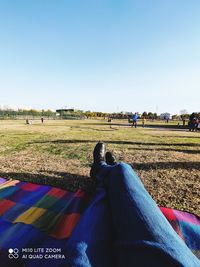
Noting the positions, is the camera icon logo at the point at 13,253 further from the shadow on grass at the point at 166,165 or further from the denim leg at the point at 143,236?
the shadow on grass at the point at 166,165

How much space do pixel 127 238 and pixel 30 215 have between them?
1.17 m

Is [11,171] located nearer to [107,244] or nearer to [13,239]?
[13,239]

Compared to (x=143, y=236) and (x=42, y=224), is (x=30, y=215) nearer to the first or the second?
(x=42, y=224)

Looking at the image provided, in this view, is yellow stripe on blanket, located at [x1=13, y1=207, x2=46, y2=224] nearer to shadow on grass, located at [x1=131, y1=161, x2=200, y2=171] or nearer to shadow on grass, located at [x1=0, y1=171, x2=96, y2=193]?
shadow on grass, located at [x1=0, y1=171, x2=96, y2=193]

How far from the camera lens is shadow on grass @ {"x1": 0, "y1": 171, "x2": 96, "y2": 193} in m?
2.15

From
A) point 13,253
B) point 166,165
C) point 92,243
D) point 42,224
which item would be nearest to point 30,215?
point 42,224

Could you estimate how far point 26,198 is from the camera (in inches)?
66.9

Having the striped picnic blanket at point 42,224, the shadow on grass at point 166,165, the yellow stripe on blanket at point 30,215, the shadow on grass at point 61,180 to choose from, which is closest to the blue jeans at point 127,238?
the striped picnic blanket at point 42,224

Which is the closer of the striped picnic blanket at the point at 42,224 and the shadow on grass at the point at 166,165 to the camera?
the striped picnic blanket at the point at 42,224

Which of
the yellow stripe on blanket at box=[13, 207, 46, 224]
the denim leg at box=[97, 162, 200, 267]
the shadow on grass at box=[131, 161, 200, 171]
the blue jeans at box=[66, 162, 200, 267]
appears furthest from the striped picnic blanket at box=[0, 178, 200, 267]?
the shadow on grass at box=[131, 161, 200, 171]

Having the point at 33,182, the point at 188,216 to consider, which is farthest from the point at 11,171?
the point at 188,216

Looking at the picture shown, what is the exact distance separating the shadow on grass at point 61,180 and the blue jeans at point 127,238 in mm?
1160

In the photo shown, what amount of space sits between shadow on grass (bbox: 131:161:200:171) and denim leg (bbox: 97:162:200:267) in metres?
2.24

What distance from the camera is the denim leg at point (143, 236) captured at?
0.64 metres
